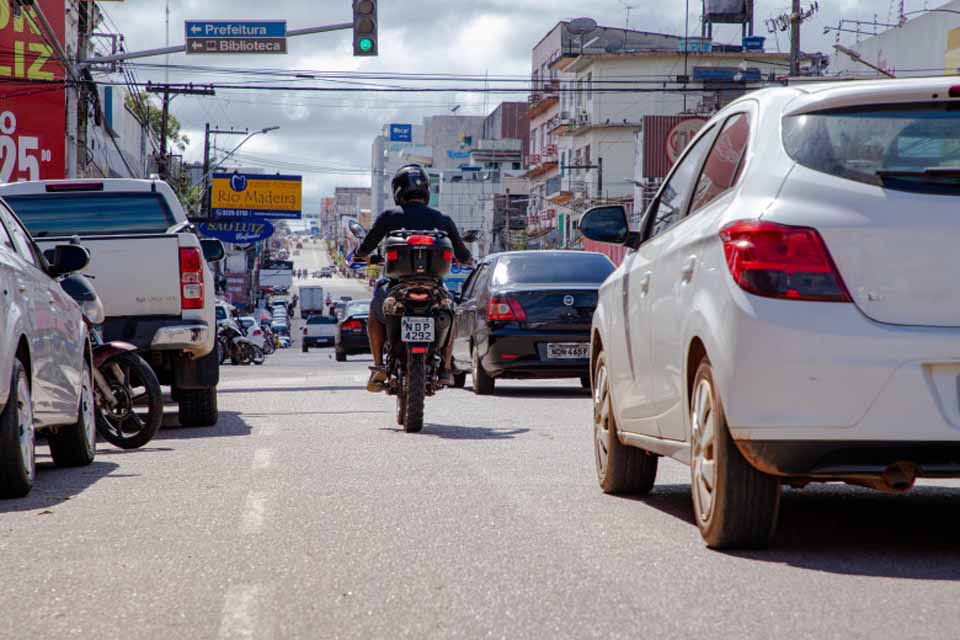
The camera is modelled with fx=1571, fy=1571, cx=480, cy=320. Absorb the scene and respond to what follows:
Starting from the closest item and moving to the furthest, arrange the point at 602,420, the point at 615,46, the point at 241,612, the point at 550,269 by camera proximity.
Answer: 1. the point at 241,612
2. the point at 602,420
3. the point at 550,269
4. the point at 615,46

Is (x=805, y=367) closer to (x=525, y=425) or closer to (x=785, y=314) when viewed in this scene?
(x=785, y=314)

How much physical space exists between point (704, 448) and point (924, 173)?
4.06 ft

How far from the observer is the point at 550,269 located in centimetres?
1717

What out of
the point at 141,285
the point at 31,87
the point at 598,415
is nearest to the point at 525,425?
the point at 141,285

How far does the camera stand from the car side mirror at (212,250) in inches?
553

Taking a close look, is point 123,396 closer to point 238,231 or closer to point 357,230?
point 357,230

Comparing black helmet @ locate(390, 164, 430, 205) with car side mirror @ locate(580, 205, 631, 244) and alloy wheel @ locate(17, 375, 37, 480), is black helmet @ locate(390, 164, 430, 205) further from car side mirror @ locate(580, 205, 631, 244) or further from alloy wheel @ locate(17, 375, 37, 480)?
car side mirror @ locate(580, 205, 631, 244)

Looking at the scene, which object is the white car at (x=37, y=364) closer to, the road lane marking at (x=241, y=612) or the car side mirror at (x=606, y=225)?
the car side mirror at (x=606, y=225)

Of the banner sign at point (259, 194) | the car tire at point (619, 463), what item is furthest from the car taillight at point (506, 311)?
the banner sign at point (259, 194)

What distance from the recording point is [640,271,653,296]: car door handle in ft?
21.8

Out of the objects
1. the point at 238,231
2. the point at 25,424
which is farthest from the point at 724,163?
the point at 238,231

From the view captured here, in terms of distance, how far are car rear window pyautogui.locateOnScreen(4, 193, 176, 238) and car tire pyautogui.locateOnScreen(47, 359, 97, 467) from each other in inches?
144

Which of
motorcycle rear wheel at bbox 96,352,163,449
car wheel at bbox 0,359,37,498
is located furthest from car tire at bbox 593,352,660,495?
motorcycle rear wheel at bbox 96,352,163,449

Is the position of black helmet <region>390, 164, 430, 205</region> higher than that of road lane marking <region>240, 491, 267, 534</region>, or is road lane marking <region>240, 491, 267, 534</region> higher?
black helmet <region>390, 164, 430, 205</region>
